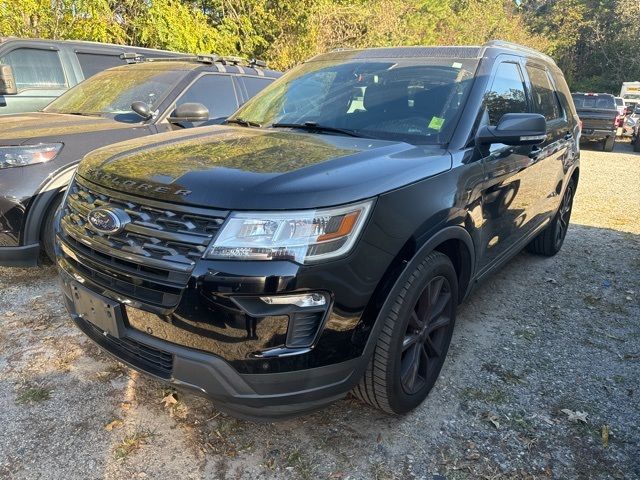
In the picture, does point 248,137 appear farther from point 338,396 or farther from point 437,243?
point 338,396

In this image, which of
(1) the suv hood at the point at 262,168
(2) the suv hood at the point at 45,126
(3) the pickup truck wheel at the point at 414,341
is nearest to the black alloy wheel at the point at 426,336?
(3) the pickup truck wheel at the point at 414,341

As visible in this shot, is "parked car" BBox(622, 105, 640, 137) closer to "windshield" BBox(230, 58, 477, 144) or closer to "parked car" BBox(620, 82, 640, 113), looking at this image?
"parked car" BBox(620, 82, 640, 113)

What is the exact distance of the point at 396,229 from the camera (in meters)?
2.09

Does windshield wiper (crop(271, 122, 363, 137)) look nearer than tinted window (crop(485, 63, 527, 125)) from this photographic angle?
Yes

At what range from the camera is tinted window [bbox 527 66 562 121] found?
378 centimetres

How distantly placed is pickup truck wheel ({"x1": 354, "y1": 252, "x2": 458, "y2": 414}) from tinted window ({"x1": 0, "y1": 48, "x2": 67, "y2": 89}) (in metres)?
5.51

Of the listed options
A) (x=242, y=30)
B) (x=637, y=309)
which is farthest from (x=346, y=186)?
(x=242, y=30)

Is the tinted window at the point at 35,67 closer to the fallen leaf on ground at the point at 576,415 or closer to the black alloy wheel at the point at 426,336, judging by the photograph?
the black alloy wheel at the point at 426,336

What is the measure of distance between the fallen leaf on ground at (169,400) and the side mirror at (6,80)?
171 inches

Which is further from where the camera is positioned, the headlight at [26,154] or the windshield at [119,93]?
the windshield at [119,93]

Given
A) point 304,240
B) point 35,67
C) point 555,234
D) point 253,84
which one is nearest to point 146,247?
point 304,240

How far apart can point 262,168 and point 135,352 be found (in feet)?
3.24

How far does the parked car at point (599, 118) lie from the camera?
15625 millimetres

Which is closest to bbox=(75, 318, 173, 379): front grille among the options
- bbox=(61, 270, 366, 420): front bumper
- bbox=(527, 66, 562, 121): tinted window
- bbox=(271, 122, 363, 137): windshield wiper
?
bbox=(61, 270, 366, 420): front bumper
